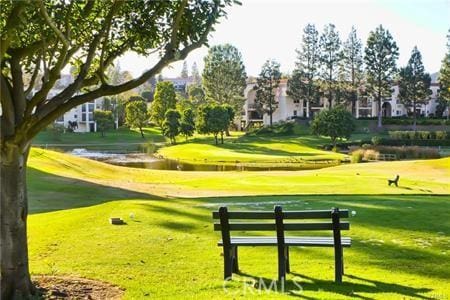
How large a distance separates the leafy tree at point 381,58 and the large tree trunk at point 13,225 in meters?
94.3

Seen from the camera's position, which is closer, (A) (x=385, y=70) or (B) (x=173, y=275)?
(B) (x=173, y=275)

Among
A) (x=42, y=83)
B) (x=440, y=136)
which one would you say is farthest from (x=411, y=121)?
(x=42, y=83)

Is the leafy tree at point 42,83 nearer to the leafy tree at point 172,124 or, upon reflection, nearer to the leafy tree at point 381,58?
the leafy tree at point 172,124

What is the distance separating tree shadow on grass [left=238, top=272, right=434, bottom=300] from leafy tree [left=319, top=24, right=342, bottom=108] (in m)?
99.8

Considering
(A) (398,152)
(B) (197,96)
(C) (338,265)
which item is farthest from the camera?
(B) (197,96)

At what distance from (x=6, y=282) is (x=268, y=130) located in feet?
313

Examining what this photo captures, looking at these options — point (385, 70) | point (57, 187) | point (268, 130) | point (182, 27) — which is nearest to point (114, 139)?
point (268, 130)

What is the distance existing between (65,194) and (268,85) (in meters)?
87.2

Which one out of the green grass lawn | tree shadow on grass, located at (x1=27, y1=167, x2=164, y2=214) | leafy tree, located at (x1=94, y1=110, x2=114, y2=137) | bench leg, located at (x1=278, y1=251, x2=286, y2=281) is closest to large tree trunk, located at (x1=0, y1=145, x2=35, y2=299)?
the green grass lawn

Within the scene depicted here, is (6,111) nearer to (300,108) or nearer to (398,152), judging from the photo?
(398,152)

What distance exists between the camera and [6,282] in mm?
7859

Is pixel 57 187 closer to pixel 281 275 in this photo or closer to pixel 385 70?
pixel 281 275

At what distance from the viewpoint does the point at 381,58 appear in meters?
98.1

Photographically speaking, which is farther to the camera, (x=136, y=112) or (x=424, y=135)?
(x=136, y=112)
